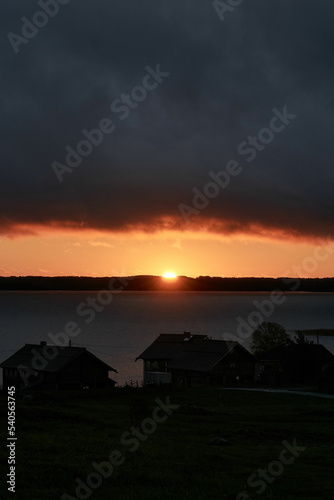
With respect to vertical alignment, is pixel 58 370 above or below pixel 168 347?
below

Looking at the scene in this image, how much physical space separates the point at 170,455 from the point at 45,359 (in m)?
54.6

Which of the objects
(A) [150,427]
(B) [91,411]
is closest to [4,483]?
(A) [150,427]

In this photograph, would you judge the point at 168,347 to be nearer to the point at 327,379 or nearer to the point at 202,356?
the point at 202,356

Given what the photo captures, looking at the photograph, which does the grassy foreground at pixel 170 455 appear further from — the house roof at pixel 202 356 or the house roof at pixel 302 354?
the house roof at pixel 302 354

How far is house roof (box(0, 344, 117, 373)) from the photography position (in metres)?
76.9

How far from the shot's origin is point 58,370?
7556 cm

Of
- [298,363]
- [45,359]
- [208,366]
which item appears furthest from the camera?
[298,363]

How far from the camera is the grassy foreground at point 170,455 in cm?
2222

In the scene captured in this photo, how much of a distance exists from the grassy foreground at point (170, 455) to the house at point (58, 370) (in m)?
27.2

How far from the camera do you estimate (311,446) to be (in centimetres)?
3512

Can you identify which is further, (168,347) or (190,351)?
(168,347)

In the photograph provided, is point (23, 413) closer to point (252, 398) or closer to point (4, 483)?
point (4, 483)

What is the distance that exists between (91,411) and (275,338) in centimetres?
5816

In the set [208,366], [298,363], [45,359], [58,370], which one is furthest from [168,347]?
[58,370]
